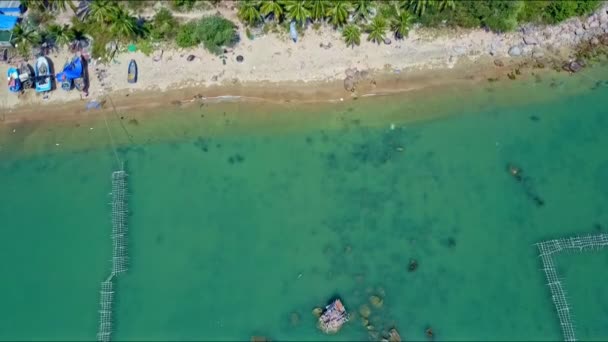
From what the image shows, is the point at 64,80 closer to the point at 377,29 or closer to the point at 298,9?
the point at 298,9

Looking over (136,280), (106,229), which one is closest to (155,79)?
(106,229)

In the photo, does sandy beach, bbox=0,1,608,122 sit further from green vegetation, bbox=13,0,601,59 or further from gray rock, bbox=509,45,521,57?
green vegetation, bbox=13,0,601,59

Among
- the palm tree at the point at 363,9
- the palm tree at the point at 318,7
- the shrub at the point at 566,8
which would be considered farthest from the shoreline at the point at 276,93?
the palm tree at the point at 318,7

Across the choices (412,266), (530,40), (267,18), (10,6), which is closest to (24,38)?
(10,6)

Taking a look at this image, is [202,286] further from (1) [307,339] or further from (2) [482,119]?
(2) [482,119]

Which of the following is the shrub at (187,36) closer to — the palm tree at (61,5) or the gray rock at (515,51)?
the palm tree at (61,5)

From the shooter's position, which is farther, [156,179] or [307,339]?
[156,179]

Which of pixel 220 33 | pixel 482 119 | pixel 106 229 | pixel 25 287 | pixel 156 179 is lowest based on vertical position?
pixel 25 287
